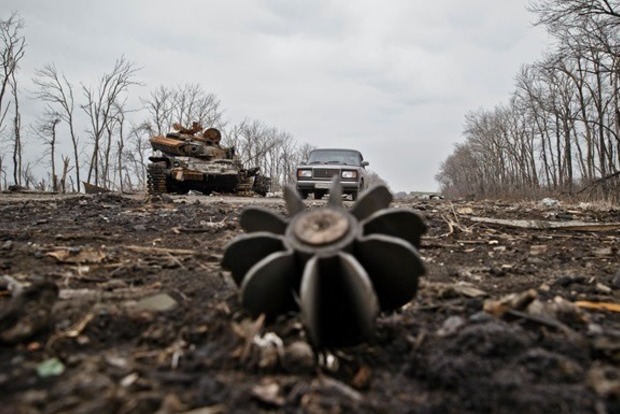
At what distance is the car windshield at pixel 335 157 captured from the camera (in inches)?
638

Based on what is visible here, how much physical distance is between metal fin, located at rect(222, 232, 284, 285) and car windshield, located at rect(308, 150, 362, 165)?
14136mm

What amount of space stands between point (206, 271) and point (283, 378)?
1800 mm

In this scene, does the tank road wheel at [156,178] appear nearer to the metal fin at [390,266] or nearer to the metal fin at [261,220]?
the metal fin at [261,220]

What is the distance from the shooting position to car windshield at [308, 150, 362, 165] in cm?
1621

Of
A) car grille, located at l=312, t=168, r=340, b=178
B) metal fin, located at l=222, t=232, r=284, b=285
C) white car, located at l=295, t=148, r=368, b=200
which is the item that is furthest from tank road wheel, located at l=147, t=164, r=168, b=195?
metal fin, located at l=222, t=232, r=284, b=285

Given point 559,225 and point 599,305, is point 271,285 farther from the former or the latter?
point 559,225

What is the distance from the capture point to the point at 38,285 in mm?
1899

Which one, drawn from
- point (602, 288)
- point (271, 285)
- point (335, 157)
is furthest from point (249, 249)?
point (335, 157)

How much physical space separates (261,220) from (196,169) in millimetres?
15977

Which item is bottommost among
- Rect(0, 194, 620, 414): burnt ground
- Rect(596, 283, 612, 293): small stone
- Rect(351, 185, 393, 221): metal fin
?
Rect(596, 283, 612, 293): small stone

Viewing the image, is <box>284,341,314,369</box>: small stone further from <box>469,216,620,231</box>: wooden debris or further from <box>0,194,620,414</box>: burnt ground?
<box>469,216,620,231</box>: wooden debris

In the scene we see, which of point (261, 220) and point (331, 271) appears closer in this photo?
point (331, 271)

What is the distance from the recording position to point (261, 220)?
7.87 ft

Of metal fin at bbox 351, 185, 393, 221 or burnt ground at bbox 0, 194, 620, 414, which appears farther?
metal fin at bbox 351, 185, 393, 221
